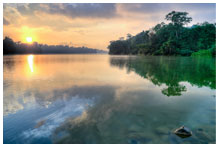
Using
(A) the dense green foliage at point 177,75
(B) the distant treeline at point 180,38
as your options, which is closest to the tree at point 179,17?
(B) the distant treeline at point 180,38

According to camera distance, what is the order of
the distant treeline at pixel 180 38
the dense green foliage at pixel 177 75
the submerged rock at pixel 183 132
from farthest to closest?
the distant treeline at pixel 180 38 → the dense green foliage at pixel 177 75 → the submerged rock at pixel 183 132

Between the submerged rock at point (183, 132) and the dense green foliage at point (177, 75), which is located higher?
the dense green foliage at point (177, 75)

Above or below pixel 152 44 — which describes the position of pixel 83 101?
below

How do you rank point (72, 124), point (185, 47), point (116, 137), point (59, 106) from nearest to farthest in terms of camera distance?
1. point (116, 137)
2. point (72, 124)
3. point (59, 106)
4. point (185, 47)

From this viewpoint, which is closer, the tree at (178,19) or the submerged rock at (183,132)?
the submerged rock at (183,132)

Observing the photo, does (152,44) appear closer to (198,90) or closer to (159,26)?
(159,26)

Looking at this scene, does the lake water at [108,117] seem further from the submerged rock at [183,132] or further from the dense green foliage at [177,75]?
the dense green foliage at [177,75]

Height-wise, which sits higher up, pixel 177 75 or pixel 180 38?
pixel 180 38

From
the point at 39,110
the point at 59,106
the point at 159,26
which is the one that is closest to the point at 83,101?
the point at 59,106

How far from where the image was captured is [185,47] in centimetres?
7619

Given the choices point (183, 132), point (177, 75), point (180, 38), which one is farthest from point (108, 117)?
point (180, 38)

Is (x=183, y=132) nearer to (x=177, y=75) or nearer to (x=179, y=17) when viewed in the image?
(x=177, y=75)

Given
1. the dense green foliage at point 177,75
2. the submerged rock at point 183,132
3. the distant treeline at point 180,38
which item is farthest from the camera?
the distant treeline at point 180,38

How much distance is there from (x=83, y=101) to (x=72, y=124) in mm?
2515
